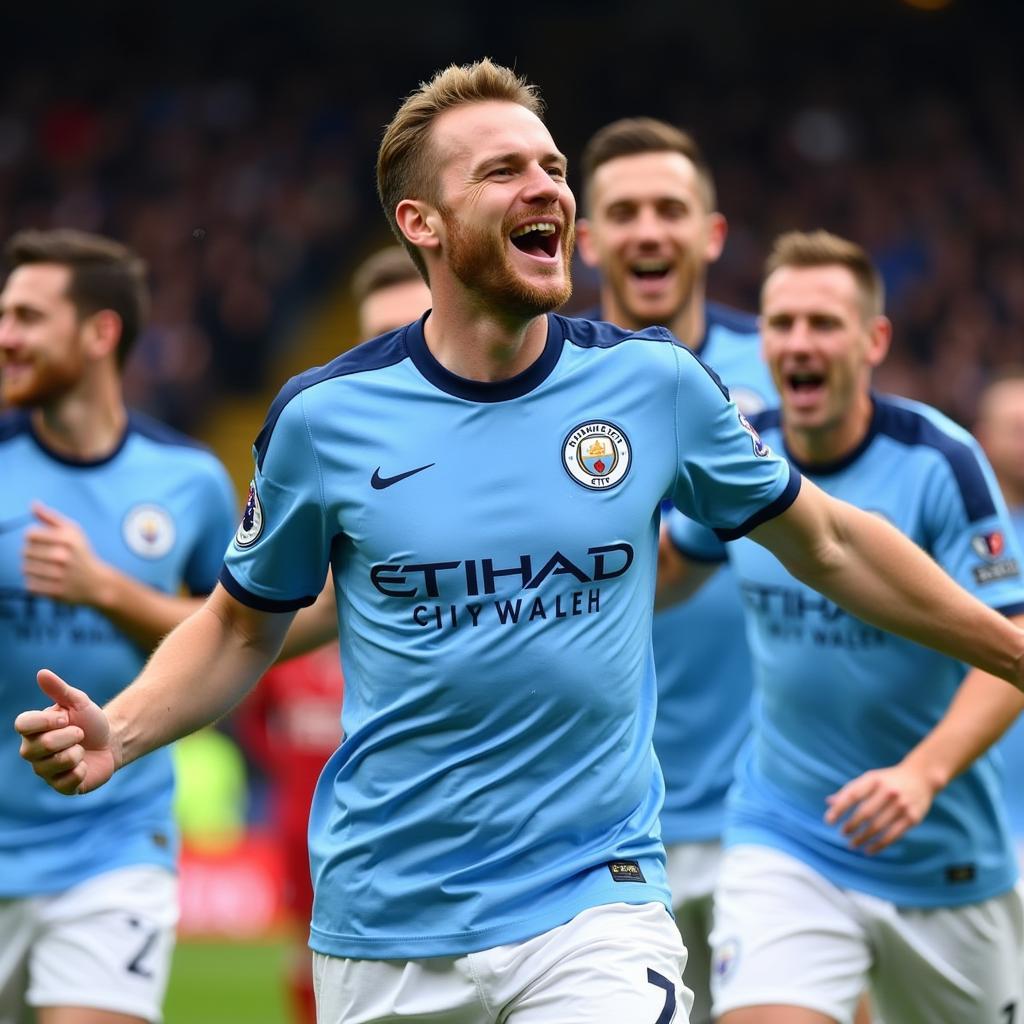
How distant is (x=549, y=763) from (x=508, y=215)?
47.5 inches

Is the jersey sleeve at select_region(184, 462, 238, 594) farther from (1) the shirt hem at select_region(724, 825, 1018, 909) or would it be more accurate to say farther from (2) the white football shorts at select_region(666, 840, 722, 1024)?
(1) the shirt hem at select_region(724, 825, 1018, 909)

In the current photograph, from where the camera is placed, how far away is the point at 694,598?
6977 millimetres

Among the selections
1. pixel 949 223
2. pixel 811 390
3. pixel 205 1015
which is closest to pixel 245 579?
pixel 811 390

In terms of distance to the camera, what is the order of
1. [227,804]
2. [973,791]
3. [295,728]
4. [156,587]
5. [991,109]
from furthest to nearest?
1. [991,109]
2. [227,804]
3. [295,728]
4. [156,587]
5. [973,791]

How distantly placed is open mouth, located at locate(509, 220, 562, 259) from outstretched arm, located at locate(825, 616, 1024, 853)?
1676 millimetres

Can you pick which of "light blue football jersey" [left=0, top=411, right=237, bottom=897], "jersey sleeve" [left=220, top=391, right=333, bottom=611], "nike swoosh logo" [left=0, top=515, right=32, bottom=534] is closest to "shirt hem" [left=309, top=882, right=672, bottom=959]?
"jersey sleeve" [left=220, top=391, right=333, bottom=611]

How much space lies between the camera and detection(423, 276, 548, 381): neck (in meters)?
4.50

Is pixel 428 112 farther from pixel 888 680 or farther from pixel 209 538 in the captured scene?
pixel 209 538

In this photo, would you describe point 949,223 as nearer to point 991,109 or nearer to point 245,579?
point 991,109

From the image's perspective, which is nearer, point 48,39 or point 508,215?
point 508,215

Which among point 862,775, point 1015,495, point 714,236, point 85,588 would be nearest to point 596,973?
point 862,775

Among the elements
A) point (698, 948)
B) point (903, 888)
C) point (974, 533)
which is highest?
point (974, 533)

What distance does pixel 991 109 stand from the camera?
23.9 m

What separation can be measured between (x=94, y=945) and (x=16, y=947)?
316 mm
